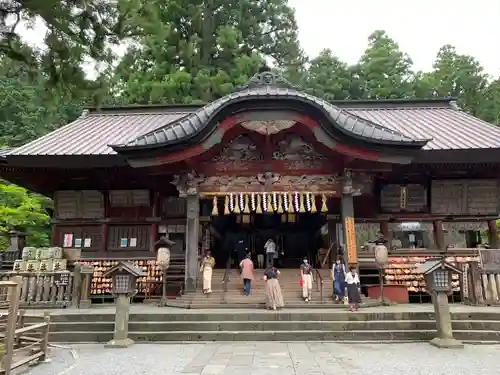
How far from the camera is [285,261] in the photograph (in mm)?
20734

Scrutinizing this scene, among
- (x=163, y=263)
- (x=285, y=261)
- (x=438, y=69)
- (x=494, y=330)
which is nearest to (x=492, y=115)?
(x=438, y=69)

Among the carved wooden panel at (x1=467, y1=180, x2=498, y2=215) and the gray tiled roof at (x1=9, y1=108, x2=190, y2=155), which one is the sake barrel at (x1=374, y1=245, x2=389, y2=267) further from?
the gray tiled roof at (x1=9, y1=108, x2=190, y2=155)

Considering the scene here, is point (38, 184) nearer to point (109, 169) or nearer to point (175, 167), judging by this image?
point (109, 169)

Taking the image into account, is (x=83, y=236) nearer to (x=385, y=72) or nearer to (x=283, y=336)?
(x=283, y=336)

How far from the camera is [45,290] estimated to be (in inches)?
475

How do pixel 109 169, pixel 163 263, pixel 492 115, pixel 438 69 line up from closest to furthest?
1. pixel 163 263
2. pixel 109 169
3. pixel 492 115
4. pixel 438 69

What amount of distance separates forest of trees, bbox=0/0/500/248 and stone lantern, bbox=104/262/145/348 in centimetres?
414

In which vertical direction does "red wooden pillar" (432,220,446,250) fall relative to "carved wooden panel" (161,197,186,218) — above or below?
below

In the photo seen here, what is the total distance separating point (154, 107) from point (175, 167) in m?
9.52

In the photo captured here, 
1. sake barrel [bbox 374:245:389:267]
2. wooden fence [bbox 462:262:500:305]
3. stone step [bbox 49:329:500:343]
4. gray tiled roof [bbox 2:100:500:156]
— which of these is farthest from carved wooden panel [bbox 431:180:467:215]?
stone step [bbox 49:329:500:343]

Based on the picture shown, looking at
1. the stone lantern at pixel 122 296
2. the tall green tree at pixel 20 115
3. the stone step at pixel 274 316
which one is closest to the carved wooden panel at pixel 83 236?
the stone step at pixel 274 316

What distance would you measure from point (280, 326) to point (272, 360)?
7.42 feet

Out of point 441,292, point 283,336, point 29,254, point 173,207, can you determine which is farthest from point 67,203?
point 441,292

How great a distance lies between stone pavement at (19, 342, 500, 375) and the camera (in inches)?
273
